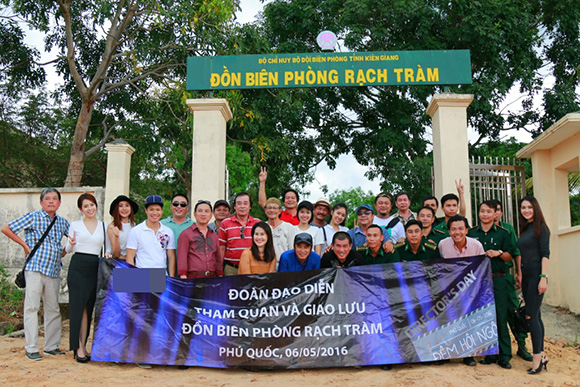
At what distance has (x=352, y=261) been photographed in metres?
4.91

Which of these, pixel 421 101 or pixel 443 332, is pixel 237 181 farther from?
pixel 443 332

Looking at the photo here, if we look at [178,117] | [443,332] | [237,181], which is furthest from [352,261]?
[237,181]

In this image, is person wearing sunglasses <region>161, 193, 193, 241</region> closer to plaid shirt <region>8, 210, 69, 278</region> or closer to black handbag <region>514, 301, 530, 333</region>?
plaid shirt <region>8, 210, 69, 278</region>

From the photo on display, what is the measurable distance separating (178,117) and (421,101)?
718cm

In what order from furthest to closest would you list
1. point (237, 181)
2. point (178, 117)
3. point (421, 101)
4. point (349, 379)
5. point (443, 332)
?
point (237, 181) → point (421, 101) → point (178, 117) → point (443, 332) → point (349, 379)

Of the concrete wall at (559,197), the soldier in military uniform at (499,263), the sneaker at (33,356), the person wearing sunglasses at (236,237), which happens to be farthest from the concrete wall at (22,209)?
the concrete wall at (559,197)

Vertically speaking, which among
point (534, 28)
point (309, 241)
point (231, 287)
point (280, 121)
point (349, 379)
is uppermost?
point (534, 28)

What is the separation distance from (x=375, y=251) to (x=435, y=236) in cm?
88

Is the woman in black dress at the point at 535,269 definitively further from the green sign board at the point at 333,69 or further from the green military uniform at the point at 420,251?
the green sign board at the point at 333,69

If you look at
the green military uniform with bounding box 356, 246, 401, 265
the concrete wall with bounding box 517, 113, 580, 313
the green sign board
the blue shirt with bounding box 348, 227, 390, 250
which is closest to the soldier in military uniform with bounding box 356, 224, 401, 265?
the green military uniform with bounding box 356, 246, 401, 265

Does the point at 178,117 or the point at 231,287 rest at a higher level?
the point at 178,117

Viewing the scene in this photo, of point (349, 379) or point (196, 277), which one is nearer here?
point (349, 379)

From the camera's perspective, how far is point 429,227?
5.56 meters

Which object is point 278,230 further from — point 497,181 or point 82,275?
point 497,181
